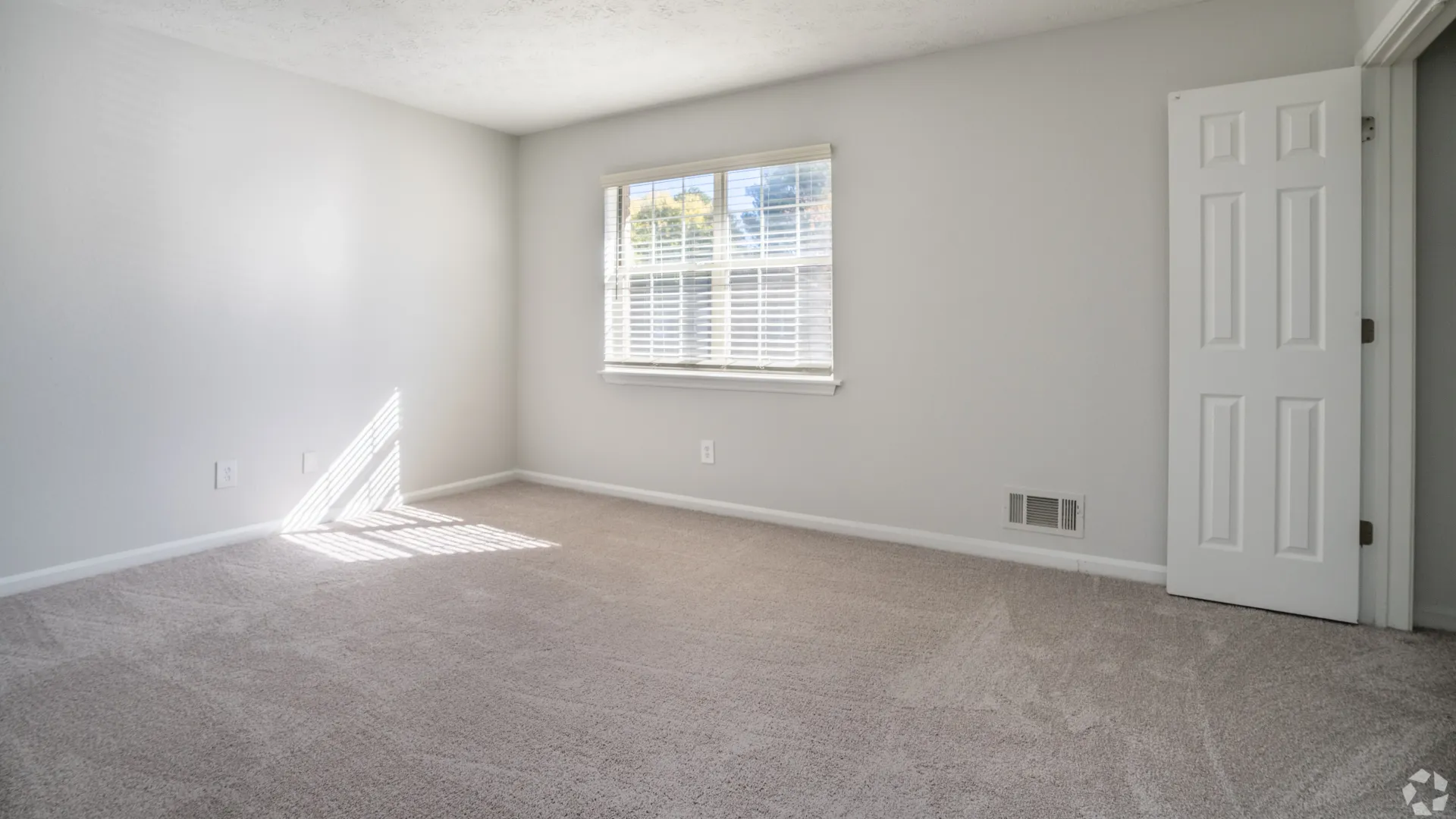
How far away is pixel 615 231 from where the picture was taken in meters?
4.83

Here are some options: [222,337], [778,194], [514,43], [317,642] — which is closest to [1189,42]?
[778,194]

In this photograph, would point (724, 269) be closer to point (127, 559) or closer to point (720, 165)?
point (720, 165)

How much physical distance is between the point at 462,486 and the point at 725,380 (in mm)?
1997

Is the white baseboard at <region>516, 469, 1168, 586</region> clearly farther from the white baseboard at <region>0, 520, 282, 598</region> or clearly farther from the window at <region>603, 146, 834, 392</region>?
the white baseboard at <region>0, 520, 282, 598</region>

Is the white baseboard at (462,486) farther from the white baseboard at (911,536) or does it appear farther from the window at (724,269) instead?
the window at (724,269)

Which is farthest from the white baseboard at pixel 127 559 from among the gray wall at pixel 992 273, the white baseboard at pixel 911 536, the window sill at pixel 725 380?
the gray wall at pixel 992 273

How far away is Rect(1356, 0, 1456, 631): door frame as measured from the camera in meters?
2.62

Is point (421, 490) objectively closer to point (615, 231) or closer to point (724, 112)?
point (615, 231)

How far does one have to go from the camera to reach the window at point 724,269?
4.03 m

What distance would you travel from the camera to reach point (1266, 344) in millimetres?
2822

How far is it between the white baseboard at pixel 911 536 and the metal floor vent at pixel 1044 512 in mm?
96

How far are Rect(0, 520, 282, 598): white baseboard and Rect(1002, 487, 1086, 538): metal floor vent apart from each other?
3768mm

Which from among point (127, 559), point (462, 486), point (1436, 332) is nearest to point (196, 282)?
point (127, 559)

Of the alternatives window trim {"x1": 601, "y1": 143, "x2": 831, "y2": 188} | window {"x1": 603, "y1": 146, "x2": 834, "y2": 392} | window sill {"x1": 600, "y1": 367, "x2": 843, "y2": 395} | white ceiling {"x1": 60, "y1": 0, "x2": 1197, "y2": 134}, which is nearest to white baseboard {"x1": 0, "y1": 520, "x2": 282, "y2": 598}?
window sill {"x1": 600, "y1": 367, "x2": 843, "y2": 395}
